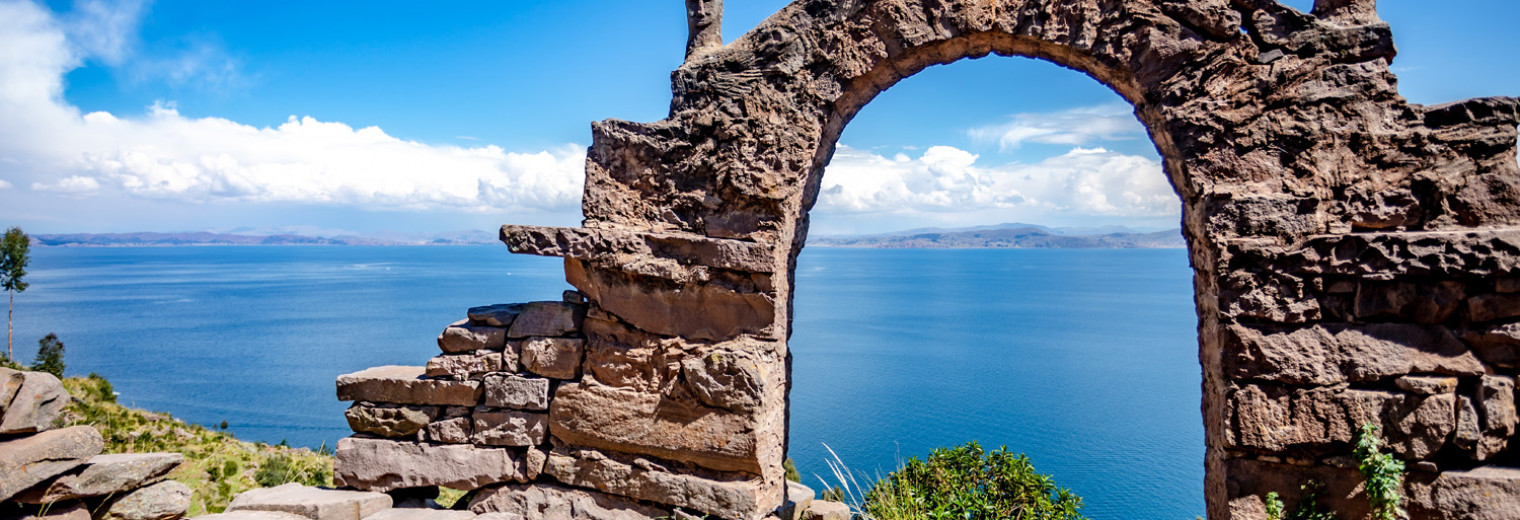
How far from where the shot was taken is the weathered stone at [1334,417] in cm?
349

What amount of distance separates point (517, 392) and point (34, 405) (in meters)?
2.53

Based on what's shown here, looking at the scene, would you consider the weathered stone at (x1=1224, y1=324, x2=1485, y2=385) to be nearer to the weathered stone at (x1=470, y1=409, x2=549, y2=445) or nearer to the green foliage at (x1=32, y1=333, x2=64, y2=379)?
the weathered stone at (x1=470, y1=409, x2=549, y2=445)

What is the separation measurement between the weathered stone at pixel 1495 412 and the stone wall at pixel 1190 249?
0.01 meters

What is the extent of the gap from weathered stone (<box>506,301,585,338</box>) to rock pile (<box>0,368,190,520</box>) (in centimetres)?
221

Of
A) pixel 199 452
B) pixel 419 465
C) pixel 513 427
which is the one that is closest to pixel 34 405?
pixel 419 465

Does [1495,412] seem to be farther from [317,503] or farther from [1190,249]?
[317,503]

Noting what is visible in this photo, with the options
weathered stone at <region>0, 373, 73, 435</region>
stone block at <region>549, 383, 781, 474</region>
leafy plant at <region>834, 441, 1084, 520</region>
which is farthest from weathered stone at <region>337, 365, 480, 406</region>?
leafy plant at <region>834, 441, 1084, 520</region>

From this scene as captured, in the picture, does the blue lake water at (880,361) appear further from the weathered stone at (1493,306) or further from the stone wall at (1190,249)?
the weathered stone at (1493,306)

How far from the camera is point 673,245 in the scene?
14.9 ft

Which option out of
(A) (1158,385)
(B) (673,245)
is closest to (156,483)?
(B) (673,245)

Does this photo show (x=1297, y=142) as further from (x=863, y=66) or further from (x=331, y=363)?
(x=331, y=363)

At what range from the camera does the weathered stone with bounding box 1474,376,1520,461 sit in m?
3.45

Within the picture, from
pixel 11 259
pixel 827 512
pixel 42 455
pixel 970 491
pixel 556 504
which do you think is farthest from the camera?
pixel 11 259

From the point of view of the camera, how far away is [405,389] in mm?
4840
